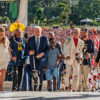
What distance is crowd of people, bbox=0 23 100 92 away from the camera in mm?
11539

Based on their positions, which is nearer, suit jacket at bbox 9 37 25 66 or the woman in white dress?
the woman in white dress

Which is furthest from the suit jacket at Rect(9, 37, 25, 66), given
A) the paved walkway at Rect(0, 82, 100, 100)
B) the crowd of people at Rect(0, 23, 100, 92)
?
the paved walkway at Rect(0, 82, 100, 100)

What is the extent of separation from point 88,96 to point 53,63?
183cm

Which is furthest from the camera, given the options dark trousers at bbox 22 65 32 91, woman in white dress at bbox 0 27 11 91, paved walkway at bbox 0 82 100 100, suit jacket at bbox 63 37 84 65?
suit jacket at bbox 63 37 84 65

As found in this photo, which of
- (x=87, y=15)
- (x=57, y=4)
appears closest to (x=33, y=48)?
(x=87, y=15)

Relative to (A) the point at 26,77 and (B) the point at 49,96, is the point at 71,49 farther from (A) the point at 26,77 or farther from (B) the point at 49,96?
(B) the point at 49,96

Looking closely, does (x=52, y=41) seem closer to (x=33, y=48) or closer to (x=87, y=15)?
(x=33, y=48)

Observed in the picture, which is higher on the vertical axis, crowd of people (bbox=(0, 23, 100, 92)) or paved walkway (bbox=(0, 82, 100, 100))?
crowd of people (bbox=(0, 23, 100, 92))

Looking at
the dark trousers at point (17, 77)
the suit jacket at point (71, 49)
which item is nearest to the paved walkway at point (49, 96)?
the dark trousers at point (17, 77)

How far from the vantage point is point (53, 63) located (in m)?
11.8

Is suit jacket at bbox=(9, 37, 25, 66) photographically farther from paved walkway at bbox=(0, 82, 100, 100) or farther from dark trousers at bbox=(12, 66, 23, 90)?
paved walkway at bbox=(0, 82, 100, 100)

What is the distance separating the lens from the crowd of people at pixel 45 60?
1154 cm

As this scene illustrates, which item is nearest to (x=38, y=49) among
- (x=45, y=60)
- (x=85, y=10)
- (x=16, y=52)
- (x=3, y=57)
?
(x=45, y=60)

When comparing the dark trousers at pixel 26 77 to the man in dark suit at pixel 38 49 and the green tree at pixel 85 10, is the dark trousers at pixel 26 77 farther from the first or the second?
the green tree at pixel 85 10
